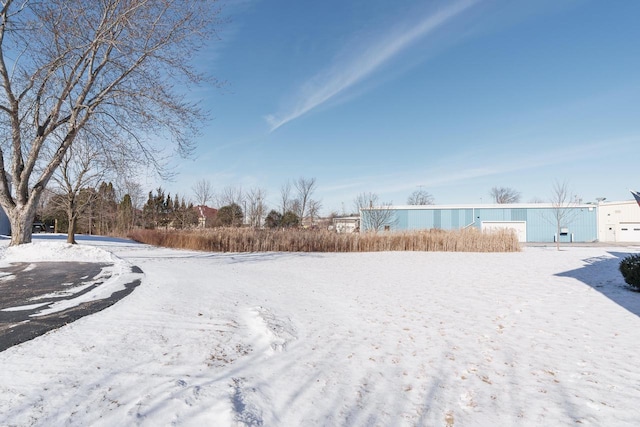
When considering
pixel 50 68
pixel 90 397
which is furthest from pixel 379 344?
pixel 50 68

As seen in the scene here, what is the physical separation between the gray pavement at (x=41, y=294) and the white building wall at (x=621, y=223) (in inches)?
1502

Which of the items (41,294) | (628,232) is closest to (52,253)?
(41,294)

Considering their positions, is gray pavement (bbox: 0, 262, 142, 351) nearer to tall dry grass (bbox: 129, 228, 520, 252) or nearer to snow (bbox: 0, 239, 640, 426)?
snow (bbox: 0, 239, 640, 426)

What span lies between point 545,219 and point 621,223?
704 cm

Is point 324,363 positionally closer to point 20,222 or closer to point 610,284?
point 610,284

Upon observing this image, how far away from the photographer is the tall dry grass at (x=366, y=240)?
16062 mm

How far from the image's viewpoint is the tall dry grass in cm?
1606

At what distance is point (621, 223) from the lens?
98.6 feet

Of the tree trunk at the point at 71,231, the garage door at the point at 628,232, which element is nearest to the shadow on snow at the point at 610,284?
the tree trunk at the point at 71,231

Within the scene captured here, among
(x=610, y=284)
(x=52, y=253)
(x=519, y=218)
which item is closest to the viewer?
(x=610, y=284)

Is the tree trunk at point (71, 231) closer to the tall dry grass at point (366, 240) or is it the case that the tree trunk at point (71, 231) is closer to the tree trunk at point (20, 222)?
the tall dry grass at point (366, 240)

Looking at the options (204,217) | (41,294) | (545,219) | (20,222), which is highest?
(204,217)

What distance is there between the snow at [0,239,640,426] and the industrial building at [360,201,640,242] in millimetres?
24385

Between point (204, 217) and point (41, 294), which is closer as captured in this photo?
point (41, 294)
